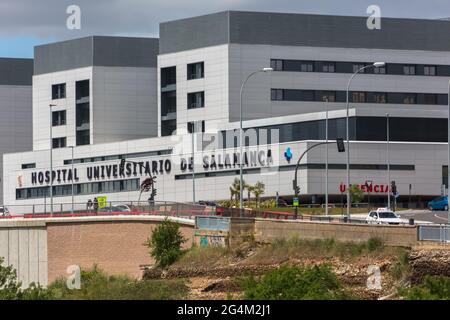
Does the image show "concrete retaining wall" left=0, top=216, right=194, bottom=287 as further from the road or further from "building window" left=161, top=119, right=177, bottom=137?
"building window" left=161, top=119, right=177, bottom=137

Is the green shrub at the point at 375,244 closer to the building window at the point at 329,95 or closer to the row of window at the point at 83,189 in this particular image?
the building window at the point at 329,95

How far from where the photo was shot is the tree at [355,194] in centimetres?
10850

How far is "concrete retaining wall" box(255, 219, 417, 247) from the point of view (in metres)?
52.9

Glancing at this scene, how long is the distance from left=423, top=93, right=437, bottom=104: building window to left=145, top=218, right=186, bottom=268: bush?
68522mm

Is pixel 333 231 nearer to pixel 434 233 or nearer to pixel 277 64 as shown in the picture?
pixel 434 233

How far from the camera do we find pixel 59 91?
143 metres

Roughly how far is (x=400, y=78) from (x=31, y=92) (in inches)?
1903

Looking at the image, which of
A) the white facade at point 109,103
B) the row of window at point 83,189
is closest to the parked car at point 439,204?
the row of window at point 83,189

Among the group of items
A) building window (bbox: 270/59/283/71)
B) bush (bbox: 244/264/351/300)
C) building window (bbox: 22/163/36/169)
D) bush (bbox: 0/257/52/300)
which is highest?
building window (bbox: 270/59/283/71)

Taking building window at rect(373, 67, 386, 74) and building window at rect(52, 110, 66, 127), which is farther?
building window at rect(52, 110, 66, 127)

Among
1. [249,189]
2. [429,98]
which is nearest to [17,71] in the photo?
[249,189]

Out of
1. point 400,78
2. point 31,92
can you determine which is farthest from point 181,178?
point 31,92

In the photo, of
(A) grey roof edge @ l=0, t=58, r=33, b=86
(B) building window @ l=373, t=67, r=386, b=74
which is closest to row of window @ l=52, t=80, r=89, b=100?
(A) grey roof edge @ l=0, t=58, r=33, b=86

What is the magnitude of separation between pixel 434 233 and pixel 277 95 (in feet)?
256
